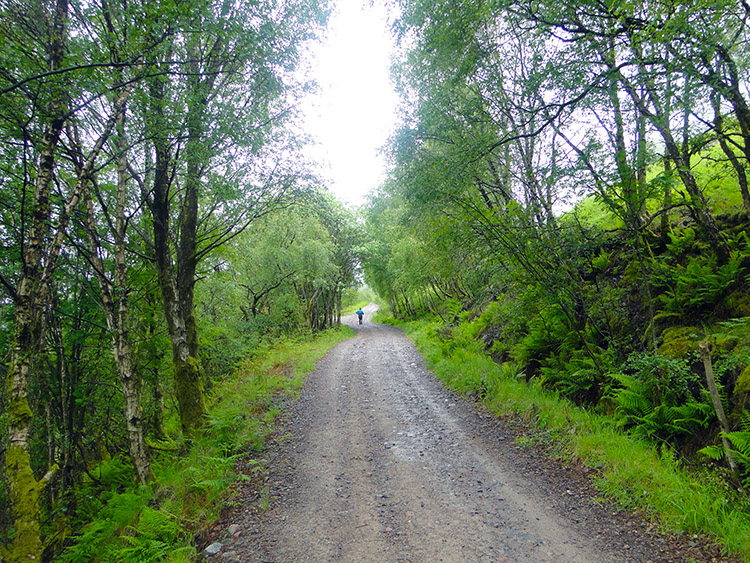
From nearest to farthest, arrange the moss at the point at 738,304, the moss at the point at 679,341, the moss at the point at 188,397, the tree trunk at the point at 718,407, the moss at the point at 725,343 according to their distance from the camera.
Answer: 1. the tree trunk at the point at 718,407
2. the moss at the point at 725,343
3. the moss at the point at 738,304
4. the moss at the point at 679,341
5. the moss at the point at 188,397

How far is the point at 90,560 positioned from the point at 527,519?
6.61 m

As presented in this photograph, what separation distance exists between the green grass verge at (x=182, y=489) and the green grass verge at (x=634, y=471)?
197 inches

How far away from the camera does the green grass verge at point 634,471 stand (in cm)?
345

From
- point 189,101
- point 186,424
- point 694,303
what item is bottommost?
point 186,424

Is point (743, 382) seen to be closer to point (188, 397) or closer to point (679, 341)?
point (679, 341)

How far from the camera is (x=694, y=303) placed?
19.8 feet

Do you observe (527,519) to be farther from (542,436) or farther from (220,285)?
(220,285)

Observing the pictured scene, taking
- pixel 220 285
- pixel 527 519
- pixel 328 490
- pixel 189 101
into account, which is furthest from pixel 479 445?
pixel 220 285

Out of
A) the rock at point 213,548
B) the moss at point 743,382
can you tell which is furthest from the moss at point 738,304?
the rock at point 213,548

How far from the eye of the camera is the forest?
4227 millimetres

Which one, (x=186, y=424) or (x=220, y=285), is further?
(x=220, y=285)

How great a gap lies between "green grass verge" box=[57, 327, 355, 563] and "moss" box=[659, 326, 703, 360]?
7026mm

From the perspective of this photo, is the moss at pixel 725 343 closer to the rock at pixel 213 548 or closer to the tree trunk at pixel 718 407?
the tree trunk at pixel 718 407

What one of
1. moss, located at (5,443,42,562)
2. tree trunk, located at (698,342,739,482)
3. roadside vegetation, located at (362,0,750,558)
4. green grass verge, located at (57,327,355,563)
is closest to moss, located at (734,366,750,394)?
roadside vegetation, located at (362,0,750,558)
